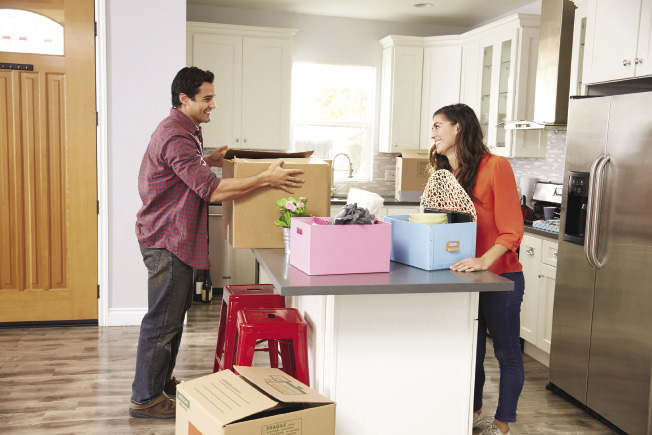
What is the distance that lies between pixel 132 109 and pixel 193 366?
190 centimetres

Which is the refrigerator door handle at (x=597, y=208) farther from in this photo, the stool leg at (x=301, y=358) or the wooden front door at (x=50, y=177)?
the wooden front door at (x=50, y=177)

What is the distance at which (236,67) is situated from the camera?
225 inches

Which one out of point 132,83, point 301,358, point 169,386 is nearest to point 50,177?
point 132,83

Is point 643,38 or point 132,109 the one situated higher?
point 643,38

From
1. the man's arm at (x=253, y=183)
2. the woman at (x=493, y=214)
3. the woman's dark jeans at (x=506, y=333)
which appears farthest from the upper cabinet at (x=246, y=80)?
the woman's dark jeans at (x=506, y=333)

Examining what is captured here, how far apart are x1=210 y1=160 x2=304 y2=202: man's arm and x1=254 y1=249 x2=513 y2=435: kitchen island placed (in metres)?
0.37

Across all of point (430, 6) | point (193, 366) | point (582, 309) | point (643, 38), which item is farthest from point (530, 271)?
point (430, 6)

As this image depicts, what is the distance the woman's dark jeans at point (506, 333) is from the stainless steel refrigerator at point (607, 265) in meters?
0.66

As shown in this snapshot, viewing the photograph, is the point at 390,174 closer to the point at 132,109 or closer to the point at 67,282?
the point at 132,109

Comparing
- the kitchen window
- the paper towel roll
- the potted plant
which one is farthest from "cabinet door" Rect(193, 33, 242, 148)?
the potted plant

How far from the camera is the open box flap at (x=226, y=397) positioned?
6.41 ft

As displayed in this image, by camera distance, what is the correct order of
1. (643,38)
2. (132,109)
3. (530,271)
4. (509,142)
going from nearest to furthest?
1. (643,38)
2. (530,271)
3. (132,109)
4. (509,142)

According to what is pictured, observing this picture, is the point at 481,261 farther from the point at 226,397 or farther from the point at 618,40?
the point at 618,40

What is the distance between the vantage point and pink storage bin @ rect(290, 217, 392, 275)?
213cm
